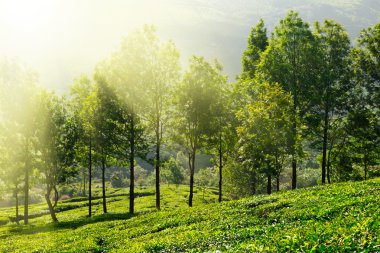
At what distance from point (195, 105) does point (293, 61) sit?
573 inches

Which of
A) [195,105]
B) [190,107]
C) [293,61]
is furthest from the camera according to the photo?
[293,61]

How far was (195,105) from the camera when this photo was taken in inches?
1806

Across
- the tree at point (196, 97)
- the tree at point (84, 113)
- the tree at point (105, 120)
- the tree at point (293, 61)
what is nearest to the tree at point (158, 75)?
the tree at point (196, 97)

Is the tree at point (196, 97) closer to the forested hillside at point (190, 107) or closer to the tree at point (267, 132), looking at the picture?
the forested hillside at point (190, 107)

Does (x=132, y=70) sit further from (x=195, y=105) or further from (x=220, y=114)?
(x=220, y=114)

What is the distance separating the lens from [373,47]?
168 ft

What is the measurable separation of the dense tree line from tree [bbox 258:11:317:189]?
0.44 feet

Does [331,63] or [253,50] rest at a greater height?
[253,50]

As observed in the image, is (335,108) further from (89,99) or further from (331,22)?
(89,99)

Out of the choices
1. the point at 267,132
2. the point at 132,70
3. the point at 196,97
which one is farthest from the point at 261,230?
the point at 132,70

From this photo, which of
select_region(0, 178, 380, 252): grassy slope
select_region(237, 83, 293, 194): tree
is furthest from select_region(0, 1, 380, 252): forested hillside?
select_region(0, 178, 380, 252): grassy slope

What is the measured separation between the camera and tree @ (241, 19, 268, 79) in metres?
53.3

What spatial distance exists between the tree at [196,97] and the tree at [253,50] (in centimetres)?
831

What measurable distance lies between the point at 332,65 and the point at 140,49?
1019 inches
